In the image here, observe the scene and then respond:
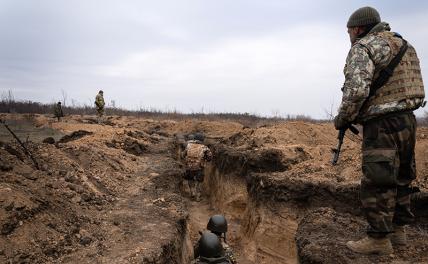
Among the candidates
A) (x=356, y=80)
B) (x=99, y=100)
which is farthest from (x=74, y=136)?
(x=356, y=80)

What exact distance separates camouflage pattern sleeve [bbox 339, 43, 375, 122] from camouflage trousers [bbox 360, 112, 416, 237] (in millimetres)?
261

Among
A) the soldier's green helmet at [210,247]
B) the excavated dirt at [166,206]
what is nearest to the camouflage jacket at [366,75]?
the excavated dirt at [166,206]

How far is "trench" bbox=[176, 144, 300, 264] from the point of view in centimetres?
874

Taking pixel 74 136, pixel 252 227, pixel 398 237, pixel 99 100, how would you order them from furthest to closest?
pixel 99 100, pixel 74 136, pixel 252 227, pixel 398 237

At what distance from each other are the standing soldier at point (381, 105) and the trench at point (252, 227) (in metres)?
3.57

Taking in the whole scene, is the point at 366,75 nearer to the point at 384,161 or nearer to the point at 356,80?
the point at 356,80

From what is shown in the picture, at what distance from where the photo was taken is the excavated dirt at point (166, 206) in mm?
4945

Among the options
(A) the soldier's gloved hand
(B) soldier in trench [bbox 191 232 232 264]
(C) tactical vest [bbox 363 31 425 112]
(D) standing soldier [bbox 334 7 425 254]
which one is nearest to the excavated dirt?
(B) soldier in trench [bbox 191 232 232 264]

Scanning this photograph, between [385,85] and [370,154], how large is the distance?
27.6 inches

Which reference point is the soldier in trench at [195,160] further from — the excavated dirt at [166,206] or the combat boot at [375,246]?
the combat boot at [375,246]

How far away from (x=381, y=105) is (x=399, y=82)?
0.28m

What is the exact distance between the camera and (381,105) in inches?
165

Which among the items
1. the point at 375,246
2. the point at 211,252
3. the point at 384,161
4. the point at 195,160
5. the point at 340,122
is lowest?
the point at 211,252

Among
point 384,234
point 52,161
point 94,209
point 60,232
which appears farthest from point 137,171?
point 384,234
